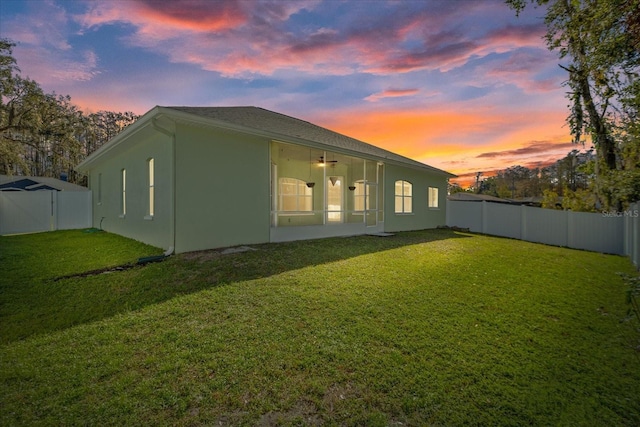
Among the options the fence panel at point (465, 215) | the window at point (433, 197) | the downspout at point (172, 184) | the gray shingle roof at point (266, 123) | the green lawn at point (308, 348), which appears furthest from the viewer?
the window at point (433, 197)

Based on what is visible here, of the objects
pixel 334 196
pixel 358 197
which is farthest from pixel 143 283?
pixel 358 197

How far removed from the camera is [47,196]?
12.0 metres

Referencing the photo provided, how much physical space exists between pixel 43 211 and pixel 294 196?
10760mm

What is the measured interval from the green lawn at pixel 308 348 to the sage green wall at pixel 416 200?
668 cm

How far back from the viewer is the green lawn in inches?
79.4

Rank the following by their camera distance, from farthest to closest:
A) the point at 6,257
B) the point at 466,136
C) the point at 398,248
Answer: the point at 466,136, the point at 398,248, the point at 6,257

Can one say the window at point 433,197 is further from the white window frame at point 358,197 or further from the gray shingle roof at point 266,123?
the white window frame at point 358,197

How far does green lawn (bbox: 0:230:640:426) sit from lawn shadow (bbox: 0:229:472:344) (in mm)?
32

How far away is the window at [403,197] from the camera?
12.8 m

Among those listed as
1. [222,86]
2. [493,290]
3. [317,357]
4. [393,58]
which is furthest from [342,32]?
[317,357]

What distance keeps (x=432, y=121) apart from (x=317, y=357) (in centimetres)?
1208

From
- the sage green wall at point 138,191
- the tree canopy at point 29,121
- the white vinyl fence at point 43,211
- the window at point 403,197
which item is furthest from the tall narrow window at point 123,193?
the tree canopy at point 29,121

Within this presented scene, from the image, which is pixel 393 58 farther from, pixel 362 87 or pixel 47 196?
pixel 47 196

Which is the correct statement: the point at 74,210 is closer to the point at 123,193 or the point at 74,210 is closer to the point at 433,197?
the point at 123,193
